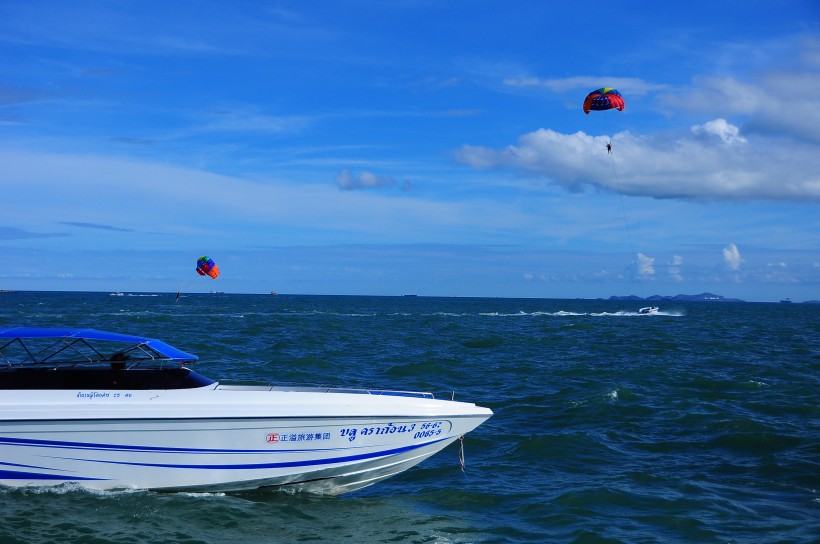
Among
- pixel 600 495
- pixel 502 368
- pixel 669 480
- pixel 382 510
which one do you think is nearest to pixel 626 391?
pixel 502 368

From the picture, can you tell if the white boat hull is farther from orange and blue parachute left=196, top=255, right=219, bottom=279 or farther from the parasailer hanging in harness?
orange and blue parachute left=196, top=255, right=219, bottom=279

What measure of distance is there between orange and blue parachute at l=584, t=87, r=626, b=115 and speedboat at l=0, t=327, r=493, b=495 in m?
18.9

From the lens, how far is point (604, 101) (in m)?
26.9

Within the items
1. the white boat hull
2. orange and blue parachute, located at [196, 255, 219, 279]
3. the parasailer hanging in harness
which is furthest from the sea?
orange and blue parachute, located at [196, 255, 219, 279]

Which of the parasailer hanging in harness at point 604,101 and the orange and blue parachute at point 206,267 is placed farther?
the orange and blue parachute at point 206,267

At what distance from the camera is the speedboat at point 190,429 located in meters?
9.68

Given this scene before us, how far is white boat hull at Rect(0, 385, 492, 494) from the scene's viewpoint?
31.7 feet

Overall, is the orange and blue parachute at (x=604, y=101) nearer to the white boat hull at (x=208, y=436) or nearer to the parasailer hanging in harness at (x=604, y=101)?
the parasailer hanging in harness at (x=604, y=101)

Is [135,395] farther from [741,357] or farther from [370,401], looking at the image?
[741,357]

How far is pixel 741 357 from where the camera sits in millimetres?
30312

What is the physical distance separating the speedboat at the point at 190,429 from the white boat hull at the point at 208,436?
0.01 m

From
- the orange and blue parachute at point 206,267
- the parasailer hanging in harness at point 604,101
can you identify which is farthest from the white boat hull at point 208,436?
the orange and blue parachute at point 206,267

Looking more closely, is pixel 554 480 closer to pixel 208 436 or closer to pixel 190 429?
A: pixel 208 436

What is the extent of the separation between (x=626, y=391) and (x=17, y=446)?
48.8 ft
